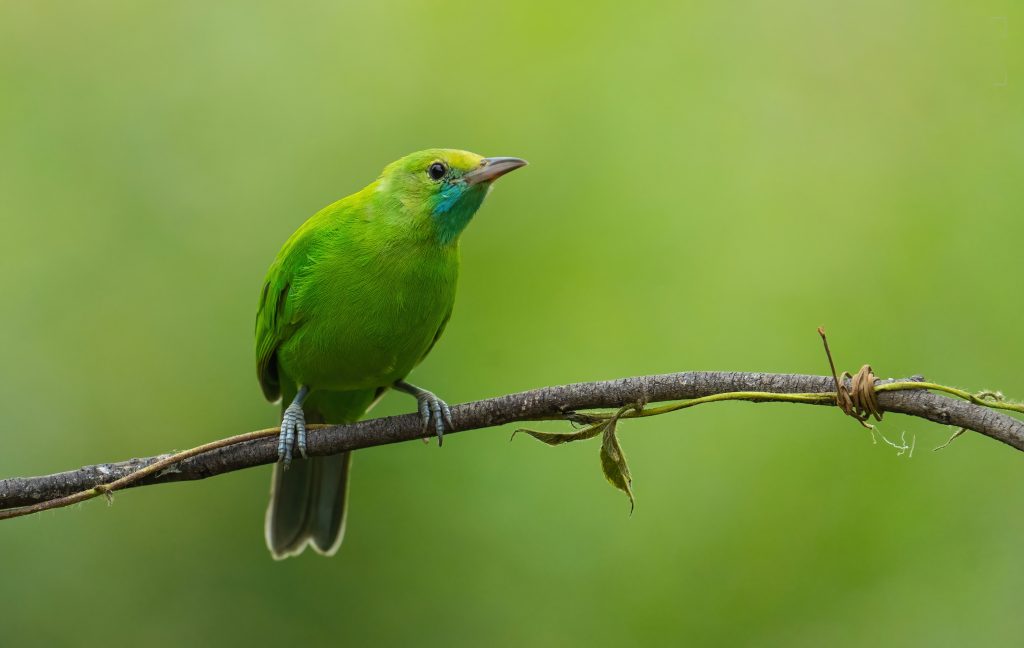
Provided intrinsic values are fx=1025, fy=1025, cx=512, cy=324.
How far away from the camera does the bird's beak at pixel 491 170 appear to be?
4160mm

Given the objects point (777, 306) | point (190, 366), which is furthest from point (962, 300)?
point (190, 366)

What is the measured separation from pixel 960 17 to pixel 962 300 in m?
1.63

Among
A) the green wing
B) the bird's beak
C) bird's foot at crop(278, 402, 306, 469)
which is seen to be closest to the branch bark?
bird's foot at crop(278, 402, 306, 469)

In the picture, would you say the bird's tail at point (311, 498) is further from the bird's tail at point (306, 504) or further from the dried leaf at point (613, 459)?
the dried leaf at point (613, 459)

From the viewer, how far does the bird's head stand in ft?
13.4

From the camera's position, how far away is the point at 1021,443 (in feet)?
6.09

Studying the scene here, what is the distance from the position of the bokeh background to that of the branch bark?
233 cm

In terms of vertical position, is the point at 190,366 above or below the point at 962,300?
below

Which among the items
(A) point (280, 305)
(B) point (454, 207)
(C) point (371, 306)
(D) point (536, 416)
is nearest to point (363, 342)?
(C) point (371, 306)

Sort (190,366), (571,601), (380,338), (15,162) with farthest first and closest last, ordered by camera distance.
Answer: (15,162), (190,366), (571,601), (380,338)

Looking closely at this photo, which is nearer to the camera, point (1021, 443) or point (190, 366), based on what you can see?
point (1021, 443)

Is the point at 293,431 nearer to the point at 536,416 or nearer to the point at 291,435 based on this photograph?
the point at 291,435

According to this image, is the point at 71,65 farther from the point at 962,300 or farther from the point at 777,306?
the point at 962,300

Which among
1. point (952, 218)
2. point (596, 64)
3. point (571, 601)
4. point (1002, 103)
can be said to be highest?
point (596, 64)
